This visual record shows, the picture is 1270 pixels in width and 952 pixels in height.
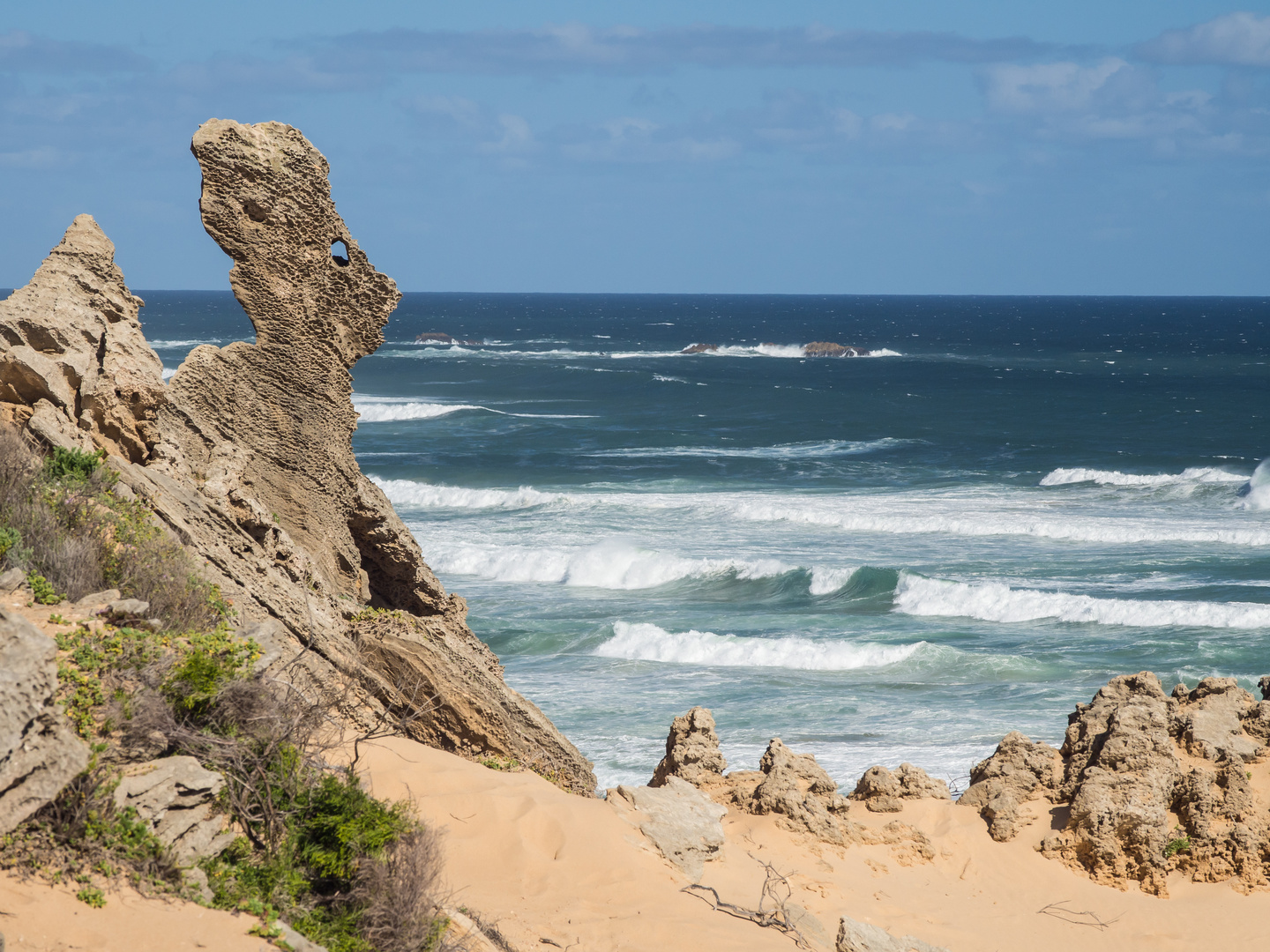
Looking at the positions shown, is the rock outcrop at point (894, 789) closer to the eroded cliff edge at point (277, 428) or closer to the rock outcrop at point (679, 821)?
the rock outcrop at point (679, 821)

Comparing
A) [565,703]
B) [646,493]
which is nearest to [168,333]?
[646,493]

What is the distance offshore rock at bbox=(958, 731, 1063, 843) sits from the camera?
364 inches

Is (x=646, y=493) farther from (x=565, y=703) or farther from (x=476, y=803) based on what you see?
(x=476, y=803)

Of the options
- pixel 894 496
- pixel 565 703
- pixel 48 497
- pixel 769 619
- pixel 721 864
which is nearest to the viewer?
pixel 48 497

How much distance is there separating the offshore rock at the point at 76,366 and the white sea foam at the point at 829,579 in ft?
53.1

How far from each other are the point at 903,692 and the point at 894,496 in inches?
705

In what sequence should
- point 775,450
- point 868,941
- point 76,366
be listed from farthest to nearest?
point 775,450
point 76,366
point 868,941

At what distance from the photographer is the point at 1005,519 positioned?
29656 millimetres

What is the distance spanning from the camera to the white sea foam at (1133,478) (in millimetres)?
36406

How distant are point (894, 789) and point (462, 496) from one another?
25.7m

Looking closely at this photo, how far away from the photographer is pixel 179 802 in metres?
5.34

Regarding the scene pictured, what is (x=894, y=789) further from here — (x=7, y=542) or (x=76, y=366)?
(x=76, y=366)

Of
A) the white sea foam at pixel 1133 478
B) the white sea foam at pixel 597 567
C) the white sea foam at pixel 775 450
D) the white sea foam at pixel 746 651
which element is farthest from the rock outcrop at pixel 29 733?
the white sea foam at pixel 775 450

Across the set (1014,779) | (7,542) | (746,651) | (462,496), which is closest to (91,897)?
(7,542)
